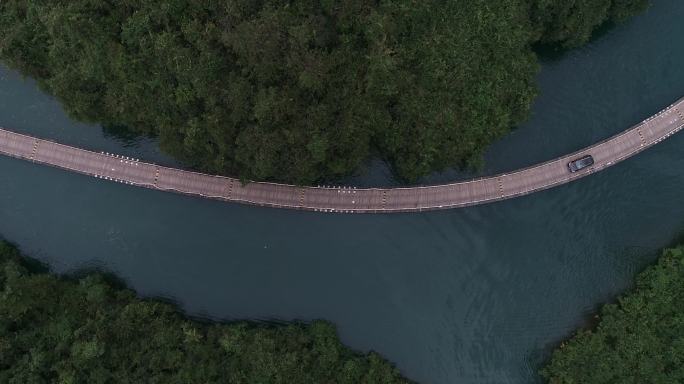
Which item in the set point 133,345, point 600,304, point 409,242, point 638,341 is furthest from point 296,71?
point 638,341

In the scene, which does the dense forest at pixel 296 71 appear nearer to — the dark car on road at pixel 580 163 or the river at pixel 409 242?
the river at pixel 409 242

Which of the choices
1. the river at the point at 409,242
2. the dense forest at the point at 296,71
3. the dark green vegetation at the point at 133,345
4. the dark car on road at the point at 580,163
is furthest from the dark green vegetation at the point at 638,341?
the dense forest at the point at 296,71

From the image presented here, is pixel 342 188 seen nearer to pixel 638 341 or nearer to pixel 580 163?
pixel 580 163

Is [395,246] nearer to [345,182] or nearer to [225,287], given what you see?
[345,182]

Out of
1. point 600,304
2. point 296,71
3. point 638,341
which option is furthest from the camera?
point 600,304

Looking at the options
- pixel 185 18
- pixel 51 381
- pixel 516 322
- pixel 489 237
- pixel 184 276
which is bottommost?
pixel 51 381

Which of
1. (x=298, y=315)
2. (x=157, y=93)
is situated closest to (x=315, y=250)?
(x=298, y=315)
